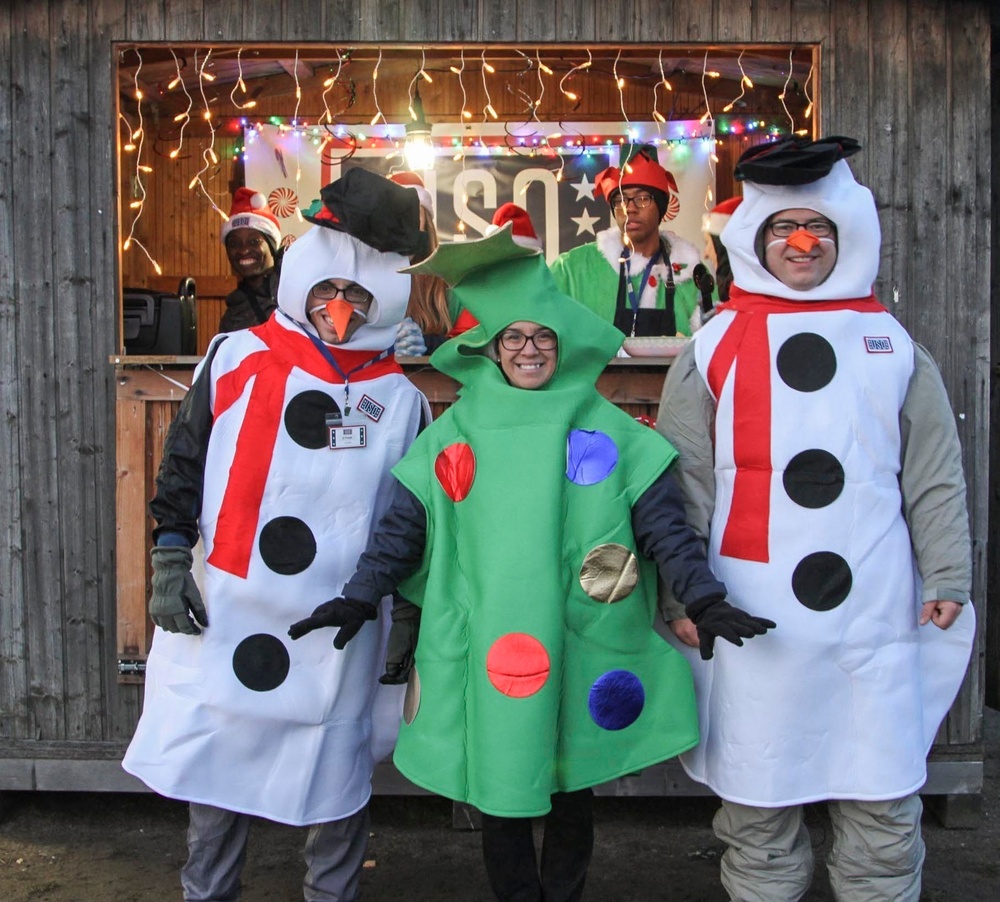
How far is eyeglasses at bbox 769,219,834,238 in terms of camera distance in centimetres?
290

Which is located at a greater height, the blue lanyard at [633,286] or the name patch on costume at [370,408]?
the blue lanyard at [633,286]

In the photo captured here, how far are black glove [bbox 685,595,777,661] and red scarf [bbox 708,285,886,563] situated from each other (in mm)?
253

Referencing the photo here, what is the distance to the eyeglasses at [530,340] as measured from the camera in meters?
2.82

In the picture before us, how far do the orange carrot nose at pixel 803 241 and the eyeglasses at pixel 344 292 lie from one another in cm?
115

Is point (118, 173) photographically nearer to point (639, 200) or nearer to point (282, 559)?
point (282, 559)

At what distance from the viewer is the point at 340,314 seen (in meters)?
3.02

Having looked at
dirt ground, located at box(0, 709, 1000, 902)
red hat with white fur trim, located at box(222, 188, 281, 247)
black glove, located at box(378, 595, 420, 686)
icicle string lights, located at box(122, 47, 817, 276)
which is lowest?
dirt ground, located at box(0, 709, 1000, 902)

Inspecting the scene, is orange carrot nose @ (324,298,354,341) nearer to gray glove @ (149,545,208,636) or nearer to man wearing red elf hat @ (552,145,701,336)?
gray glove @ (149,545,208,636)

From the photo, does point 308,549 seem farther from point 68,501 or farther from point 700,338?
point 68,501

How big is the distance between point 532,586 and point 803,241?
1150mm

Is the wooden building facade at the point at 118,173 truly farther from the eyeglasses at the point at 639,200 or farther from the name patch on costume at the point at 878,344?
the name patch on costume at the point at 878,344

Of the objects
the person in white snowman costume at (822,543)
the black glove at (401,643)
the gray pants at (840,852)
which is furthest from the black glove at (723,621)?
the black glove at (401,643)

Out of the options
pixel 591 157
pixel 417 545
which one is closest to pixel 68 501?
pixel 417 545

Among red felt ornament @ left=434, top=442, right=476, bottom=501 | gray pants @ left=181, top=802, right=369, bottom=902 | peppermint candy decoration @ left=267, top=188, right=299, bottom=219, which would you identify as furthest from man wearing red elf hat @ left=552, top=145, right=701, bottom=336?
gray pants @ left=181, top=802, right=369, bottom=902
